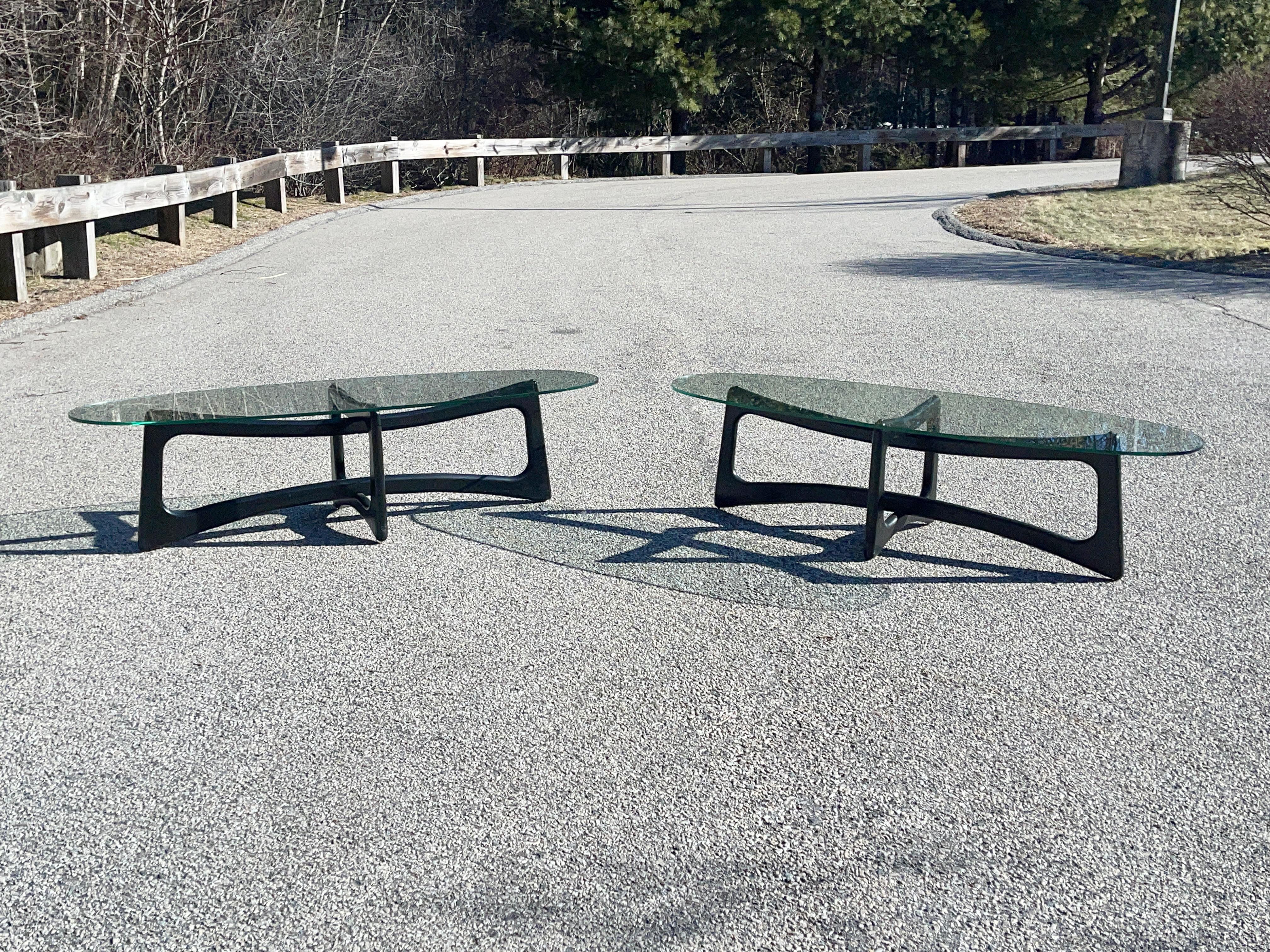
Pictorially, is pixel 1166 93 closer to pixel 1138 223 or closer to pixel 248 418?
pixel 1138 223

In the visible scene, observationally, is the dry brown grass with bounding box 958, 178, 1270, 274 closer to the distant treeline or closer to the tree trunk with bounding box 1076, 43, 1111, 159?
the distant treeline

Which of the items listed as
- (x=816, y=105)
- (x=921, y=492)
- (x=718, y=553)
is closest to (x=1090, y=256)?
(x=921, y=492)

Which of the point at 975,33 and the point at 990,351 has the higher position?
the point at 975,33

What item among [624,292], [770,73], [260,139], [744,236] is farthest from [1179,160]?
[770,73]

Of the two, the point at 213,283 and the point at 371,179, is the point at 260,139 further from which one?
the point at 213,283

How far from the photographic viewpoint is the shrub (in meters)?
13.9

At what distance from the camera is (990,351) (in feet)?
29.9

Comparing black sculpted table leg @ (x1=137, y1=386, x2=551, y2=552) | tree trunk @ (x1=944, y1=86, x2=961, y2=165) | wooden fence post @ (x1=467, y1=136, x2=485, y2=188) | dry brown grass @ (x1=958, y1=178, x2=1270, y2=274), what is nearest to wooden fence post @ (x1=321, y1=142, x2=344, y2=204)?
wooden fence post @ (x1=467, y1=136, x2=485, y2=188)

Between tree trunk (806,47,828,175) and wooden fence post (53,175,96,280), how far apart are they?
29.0m

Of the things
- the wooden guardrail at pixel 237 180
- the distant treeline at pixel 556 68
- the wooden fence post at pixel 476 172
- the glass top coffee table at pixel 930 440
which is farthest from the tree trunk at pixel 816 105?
the glass top coffee table at pixel 930 440

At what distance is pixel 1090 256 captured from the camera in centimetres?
1459

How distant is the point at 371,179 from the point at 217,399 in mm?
24561

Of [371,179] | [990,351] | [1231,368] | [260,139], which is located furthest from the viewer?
[371,179]

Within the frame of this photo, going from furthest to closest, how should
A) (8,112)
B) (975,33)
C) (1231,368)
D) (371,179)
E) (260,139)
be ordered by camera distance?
(975,33)
(371,179)
(260,139)
(8,112)
(1231,368)
